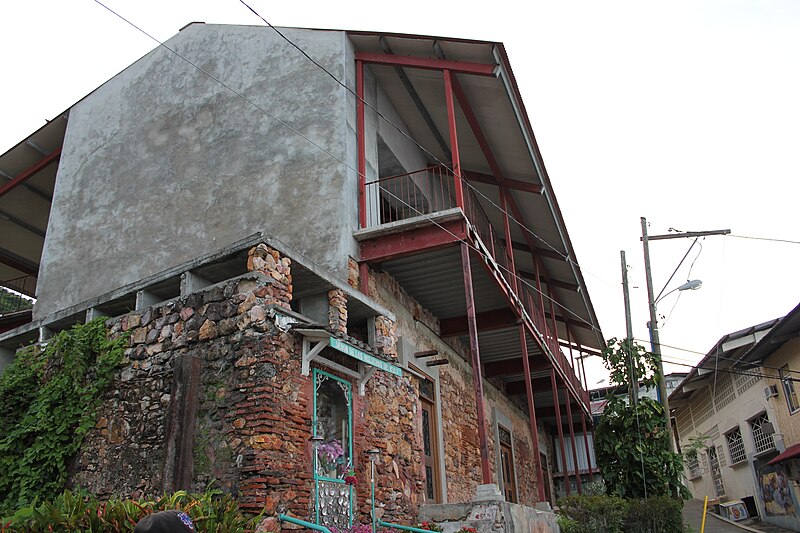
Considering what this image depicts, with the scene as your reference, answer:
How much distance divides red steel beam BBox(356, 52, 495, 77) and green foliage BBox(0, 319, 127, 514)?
6623mm

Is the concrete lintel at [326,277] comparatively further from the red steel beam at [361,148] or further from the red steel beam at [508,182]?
the red steel beam at [508,182]

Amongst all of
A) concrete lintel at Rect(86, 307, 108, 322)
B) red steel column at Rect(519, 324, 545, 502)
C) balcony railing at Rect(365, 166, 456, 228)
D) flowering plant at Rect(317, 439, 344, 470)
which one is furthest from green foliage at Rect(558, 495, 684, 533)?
concrete lintel at Rect(86, 307, 108, 322)

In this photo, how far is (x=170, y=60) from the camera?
1415 centimetres

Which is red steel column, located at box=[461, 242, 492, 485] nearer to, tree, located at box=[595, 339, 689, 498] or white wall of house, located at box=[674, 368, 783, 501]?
tree, located at box=[595, 339, 689, 498]

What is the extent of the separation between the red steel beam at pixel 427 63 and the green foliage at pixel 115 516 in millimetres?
8057

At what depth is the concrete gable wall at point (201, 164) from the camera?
11.2 meters

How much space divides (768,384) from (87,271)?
1796 cm

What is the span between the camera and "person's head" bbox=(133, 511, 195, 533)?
256cm

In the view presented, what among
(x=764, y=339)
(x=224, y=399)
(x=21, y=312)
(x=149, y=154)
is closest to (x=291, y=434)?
(x=224, y=399)

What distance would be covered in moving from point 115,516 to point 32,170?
12667 mm

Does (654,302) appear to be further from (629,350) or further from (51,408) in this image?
(51,408)

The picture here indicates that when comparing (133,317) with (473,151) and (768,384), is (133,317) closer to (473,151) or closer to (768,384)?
(473,151)

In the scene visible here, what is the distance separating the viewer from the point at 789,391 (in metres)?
17.5

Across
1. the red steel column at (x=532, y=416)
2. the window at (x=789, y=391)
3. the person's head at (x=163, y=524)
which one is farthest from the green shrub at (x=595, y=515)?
the person's head at (x=163, y=524)
